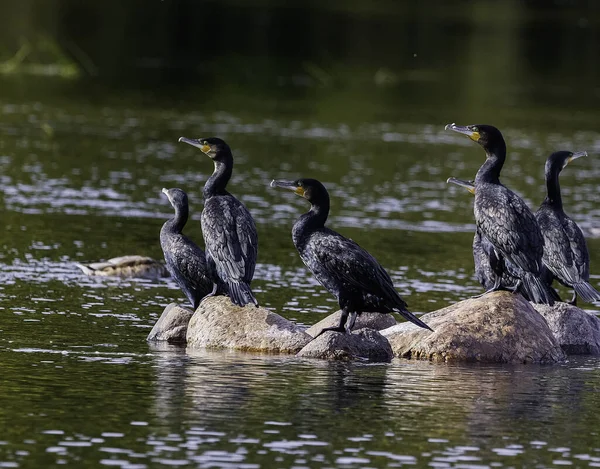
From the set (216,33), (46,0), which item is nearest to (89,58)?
(216,33)

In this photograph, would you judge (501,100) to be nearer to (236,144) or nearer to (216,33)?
(236,144)

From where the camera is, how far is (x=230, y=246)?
16375 mm

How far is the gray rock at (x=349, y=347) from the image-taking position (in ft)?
51.1

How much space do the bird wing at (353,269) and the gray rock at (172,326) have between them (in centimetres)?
184

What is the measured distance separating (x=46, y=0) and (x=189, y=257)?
66.2m

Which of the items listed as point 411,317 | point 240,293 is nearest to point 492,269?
point 411,317

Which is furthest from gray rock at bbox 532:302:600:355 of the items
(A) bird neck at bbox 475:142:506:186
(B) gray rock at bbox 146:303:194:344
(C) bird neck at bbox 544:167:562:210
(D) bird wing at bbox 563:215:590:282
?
(B) gray rock at bbox 146:303:194:344

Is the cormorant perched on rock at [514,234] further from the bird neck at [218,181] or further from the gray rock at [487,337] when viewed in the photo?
the bird neck at [218,181]

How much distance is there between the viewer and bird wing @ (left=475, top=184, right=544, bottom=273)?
16203 millimetres

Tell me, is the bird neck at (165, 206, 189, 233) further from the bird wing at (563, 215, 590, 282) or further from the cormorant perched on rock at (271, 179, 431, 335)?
the bird wing at (563, 215, 590, 282)

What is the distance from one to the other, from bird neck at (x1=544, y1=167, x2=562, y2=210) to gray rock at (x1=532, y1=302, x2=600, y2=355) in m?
1.35

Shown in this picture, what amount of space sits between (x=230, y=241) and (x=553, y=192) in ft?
13.9

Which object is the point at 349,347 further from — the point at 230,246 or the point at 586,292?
the point at 586,292

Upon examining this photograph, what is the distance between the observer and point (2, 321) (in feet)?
56.5
